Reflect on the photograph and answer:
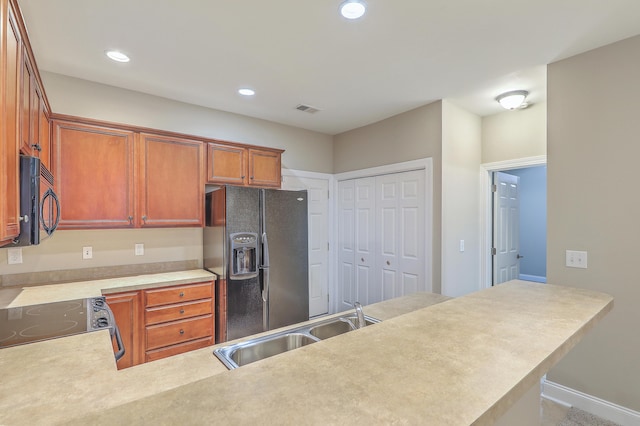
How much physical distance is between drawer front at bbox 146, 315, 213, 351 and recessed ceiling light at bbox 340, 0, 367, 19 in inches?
107

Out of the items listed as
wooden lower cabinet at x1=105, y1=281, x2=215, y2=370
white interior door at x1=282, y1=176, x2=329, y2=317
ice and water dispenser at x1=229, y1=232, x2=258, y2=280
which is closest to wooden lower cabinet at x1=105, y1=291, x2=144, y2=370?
wooden lower cabinet at x1=105, y1=281, x2=215, y2=370

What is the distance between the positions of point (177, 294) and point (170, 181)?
42.0 inches

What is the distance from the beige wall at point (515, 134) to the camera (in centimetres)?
319

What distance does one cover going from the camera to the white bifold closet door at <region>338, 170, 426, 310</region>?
3504mm

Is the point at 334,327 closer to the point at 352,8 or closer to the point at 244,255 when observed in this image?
the point at 244,255

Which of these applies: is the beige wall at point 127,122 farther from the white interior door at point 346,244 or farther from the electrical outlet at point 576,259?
the electrical outlet at point 576,259

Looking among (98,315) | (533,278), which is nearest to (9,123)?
(98,315)

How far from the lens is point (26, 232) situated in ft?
4.88

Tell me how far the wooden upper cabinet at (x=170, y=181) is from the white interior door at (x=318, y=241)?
1.51 metres

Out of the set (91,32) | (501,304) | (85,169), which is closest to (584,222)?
(501,304)

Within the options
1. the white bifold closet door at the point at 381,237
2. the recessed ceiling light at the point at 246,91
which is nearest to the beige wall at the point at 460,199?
the white bifold closet door at the point at 381,237

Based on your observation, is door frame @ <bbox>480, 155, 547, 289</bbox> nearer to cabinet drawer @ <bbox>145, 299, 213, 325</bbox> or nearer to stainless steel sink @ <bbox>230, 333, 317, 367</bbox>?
stainless steel sink @ <bbox>230, 333, 317, 367</bbox>

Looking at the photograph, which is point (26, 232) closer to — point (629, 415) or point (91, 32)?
point (91, 32)

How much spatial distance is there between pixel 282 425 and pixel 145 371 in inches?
35.3
